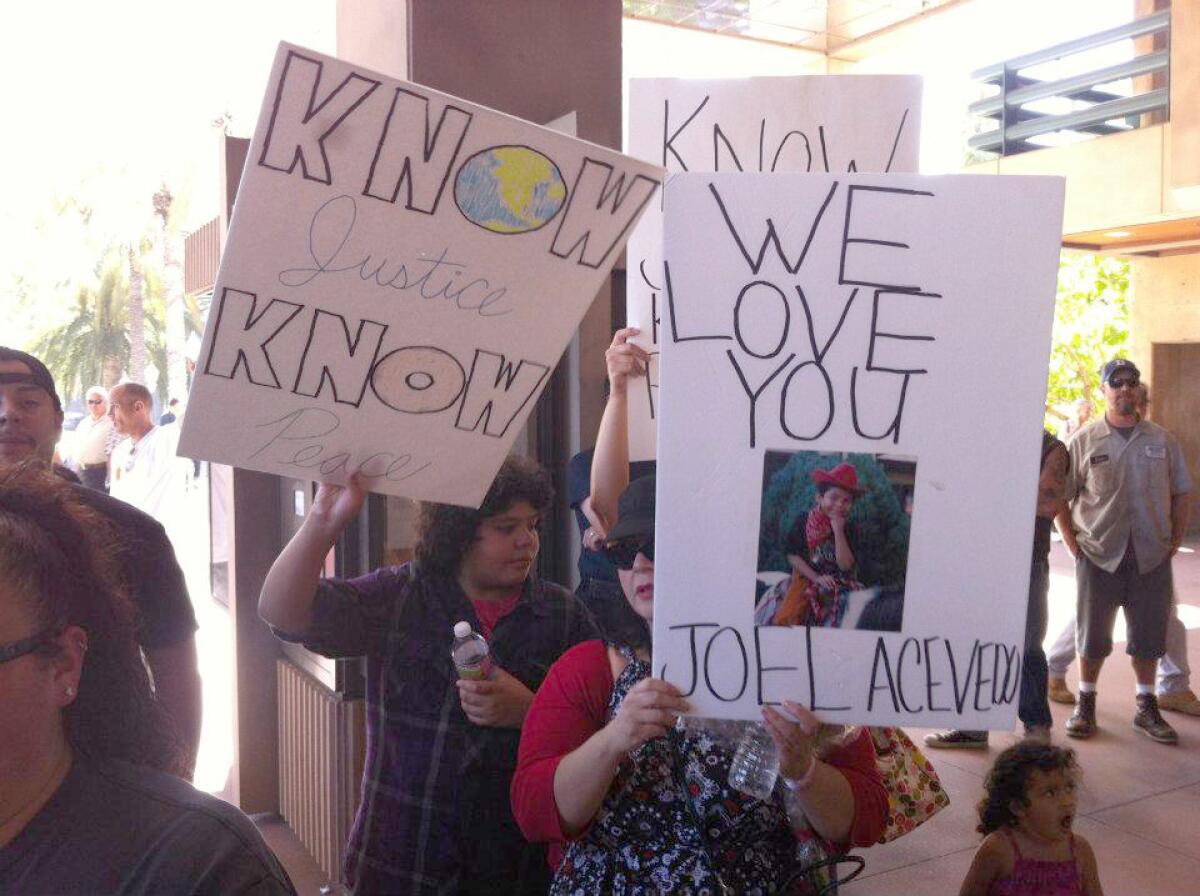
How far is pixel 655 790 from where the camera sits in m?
1.52

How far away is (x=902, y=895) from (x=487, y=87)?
323 cm

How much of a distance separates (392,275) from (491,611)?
2.70 ft

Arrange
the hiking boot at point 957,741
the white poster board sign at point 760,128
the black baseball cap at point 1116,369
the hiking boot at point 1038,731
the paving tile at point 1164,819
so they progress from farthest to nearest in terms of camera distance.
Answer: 1. the black baseball cap at point 1116,369
2. the hiking boot at point 957,741
3. the hiking boot at point 1038,731
4. the paving tile at point 1164,819
5. the white poster board sign at point 760,128

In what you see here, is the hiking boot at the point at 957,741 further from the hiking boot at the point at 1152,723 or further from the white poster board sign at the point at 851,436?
the white poster board sign at the point at 851,436

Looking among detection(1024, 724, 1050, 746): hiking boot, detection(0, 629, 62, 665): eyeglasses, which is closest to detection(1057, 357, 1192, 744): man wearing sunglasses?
detection(1024, 724, 1050, 746): hiking boot

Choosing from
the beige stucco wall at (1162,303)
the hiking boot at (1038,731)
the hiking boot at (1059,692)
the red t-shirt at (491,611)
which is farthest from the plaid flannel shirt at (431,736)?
the beige stucco wall at (1162,303)

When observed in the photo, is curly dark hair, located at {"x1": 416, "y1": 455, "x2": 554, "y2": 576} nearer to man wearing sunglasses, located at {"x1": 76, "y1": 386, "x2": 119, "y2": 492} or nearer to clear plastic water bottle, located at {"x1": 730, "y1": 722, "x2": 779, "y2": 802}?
clear plastic water bottle, located at {"x1": 730, "y1": 722, "x2": 779, "y2": 802}

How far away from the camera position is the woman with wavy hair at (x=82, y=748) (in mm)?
1065

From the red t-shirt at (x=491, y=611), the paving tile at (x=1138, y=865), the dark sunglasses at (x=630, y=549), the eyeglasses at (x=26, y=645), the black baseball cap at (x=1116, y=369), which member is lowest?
the paving tile at (x=1138, y=865)

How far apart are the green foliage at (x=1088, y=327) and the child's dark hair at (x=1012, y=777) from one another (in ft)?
49.8

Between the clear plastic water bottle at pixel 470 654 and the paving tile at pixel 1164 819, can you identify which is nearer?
the clear plastic water bottle at pixel 470 654

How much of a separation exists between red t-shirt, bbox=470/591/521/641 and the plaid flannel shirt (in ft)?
0.05

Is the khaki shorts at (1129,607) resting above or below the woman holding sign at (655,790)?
below

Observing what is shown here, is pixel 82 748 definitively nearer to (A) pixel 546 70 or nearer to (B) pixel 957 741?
(A) pixel 546 70
